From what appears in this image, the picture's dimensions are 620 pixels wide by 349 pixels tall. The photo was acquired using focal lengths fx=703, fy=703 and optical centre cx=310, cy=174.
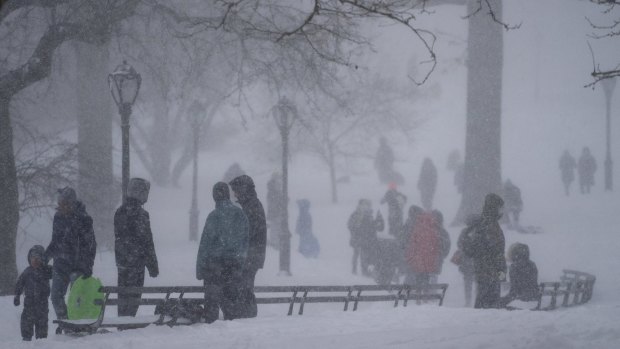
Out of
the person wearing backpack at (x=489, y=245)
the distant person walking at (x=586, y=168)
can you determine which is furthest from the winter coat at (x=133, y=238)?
the distant person walking at (x=586, y=168)

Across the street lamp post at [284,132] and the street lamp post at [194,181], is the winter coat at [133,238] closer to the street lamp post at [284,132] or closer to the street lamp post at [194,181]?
the street lamp post at [284,132]

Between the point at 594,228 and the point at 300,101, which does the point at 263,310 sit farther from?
the point at 300,101

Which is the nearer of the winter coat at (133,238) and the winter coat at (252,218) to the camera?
the winter coat at (133,238)

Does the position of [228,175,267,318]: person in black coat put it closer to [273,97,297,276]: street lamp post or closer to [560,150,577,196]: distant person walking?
[273,97,297,276]: street lamp post

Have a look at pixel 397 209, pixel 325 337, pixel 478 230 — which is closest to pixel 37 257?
pixel 325 337

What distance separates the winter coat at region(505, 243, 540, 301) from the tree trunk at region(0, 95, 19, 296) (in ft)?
24.6

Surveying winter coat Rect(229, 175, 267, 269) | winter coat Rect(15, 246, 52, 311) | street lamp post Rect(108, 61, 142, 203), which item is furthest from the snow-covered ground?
street lamp post Rect(108, 61, 142, 203)

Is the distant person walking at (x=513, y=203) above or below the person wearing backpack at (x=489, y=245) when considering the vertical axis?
above

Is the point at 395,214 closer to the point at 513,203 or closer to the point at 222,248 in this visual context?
the point at 513,203

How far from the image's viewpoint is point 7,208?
10.9m

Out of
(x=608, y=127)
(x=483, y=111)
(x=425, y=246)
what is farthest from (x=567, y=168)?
(x=425, y=246)

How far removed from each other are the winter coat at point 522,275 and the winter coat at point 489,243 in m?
0.99

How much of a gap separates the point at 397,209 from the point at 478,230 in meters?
6.45

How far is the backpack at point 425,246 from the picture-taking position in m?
11.9
